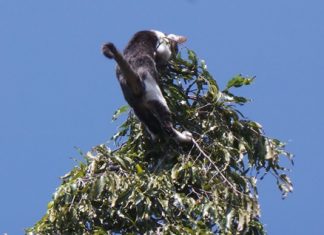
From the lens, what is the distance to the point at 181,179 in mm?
6875

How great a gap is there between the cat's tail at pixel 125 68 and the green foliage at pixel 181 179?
270 millimetres

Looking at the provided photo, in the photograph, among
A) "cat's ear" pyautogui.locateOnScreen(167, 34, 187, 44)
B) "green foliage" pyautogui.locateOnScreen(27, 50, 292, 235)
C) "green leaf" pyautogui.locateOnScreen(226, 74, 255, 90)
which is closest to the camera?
"green foliage" pyautogui.locateOnScreen(27, 50, 292, 235)

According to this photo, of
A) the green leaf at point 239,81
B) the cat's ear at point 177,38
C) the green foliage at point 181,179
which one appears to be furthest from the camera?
the cat's ear at point 177,38

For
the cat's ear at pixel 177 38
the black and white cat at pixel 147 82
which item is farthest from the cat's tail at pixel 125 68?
the cat's ear at pixel 177 38

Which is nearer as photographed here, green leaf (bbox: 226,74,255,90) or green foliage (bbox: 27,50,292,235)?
green foliage (bbox: 27,50,292,235)

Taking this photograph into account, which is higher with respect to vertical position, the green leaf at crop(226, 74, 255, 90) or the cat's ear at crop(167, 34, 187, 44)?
the cat's ear at crop(167, 34, 187, 44)

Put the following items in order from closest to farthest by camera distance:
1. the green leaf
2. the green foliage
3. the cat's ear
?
the green foliage → the green leaf → the cat's ear

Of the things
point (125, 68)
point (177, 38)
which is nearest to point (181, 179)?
point (125, 68)

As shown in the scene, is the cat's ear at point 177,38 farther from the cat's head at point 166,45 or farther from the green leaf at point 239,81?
the green leaf at point 239,81

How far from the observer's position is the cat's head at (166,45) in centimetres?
802

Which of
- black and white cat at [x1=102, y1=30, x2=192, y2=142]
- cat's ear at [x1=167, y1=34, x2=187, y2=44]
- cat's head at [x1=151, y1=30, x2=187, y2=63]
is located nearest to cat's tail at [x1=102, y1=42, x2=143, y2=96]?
black and white cat at [x1=102, y1=30, x2=192, y2=142]

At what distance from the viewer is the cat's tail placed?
7148 mm

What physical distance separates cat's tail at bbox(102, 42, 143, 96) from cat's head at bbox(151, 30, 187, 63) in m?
0.46

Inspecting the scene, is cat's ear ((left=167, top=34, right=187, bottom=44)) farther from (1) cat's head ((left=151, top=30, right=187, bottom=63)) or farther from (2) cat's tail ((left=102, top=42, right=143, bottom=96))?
(2) cat's tail ((left=102, top=42, right=143, bottom=96))
